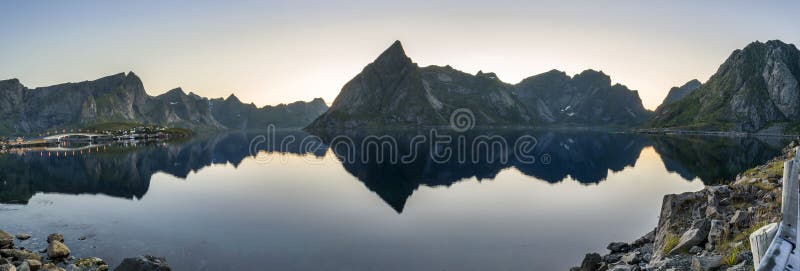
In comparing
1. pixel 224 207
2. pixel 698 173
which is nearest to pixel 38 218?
pixel 224 207

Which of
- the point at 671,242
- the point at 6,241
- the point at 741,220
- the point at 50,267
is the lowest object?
the point at 6,241

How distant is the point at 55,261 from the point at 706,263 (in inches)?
1768

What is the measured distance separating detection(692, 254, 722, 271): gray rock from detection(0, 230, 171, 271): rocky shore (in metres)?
32.4

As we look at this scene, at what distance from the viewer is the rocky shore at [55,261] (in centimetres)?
2734

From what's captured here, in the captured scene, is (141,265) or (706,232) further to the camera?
(141,265)

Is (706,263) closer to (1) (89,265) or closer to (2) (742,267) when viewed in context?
(2) (742,267)

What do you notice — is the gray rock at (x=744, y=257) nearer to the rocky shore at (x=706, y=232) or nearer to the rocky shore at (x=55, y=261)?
the rocky shore at (x=706, y=232)

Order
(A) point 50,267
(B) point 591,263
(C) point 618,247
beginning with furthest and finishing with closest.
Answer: (C) point 618,247 < (A) point 50,267 < (B) point 591,263

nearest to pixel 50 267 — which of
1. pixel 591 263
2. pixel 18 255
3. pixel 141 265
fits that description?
pixel 18 255

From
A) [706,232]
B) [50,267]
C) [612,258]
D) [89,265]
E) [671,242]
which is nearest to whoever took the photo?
[706,232]

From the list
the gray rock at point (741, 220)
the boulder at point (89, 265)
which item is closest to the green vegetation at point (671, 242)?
the gray rock at point (741, 220)

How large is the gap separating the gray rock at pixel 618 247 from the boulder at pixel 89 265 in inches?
1629

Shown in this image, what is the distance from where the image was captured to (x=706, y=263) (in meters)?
15.8

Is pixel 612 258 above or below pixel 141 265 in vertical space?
above
